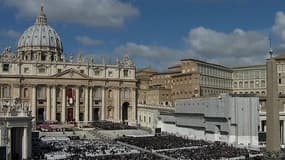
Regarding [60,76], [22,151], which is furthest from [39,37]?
[22,151]

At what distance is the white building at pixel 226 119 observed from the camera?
56.7m

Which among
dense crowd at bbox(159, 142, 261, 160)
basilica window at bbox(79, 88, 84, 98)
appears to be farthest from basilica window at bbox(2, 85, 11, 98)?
dense crowd at bbox(159, 142, 261, 160)

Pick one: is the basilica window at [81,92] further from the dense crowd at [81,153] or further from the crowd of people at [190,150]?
the dense crowd at [81,153]

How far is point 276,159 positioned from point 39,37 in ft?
286

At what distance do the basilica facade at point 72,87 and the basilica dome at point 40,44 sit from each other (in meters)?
15.5

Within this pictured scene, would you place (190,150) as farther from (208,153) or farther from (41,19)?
(41,19)

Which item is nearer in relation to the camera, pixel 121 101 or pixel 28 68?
pixel 28 68

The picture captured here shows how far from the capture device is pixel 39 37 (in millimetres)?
108125

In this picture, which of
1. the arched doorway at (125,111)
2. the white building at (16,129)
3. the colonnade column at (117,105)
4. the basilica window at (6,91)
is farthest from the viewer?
the arched doorway at (125,111)

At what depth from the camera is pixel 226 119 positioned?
57438 millimetres

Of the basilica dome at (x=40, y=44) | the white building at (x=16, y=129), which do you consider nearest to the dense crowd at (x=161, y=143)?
the white building at (x=16, y=129)

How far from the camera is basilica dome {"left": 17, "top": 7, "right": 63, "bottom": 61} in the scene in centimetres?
10543

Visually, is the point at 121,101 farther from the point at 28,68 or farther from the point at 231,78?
the point at 231,78

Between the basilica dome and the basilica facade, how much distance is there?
15.5 meters
